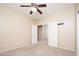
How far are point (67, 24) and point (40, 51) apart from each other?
886 millimetres

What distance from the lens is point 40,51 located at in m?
1.91

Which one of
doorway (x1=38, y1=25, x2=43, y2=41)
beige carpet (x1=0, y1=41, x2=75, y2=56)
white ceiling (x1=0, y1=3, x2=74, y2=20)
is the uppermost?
white ceiling (x1=0, y1=3, x2=74, y2=20)

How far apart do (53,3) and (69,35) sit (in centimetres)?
79

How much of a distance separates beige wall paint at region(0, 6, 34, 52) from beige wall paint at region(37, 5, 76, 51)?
0.39 metres

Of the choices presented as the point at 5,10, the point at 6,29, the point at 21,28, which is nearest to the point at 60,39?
the point at 21,28

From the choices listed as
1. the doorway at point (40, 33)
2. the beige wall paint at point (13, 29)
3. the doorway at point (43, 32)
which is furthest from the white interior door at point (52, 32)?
the beige wall paint at point (13, 29)

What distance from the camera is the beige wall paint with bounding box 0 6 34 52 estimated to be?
1.78 m

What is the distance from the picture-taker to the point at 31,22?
196 cm

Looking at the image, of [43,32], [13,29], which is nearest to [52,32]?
[43,32]

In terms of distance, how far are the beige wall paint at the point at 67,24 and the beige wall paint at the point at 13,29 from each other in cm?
39

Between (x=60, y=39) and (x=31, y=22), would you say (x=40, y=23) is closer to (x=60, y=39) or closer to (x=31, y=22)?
(x=31, y=22)

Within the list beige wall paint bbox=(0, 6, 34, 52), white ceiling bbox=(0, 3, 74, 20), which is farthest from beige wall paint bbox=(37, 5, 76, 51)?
beige wall paint bbox=(0, 6, 34, 52)

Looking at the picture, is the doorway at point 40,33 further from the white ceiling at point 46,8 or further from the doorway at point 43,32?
the white ceiling at point 46,8

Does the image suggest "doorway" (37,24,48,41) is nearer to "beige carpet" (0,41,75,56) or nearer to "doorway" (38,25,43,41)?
"doorway" (38,25,43,41)
